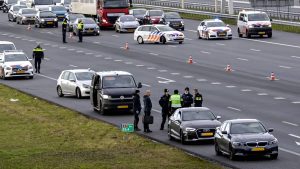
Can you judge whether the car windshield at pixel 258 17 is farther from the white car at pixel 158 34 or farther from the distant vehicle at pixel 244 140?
the distant vehicle at pixel 244 140

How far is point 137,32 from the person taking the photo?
7944 cm

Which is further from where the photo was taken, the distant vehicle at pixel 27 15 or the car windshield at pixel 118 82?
the distant vehicle at pixel 27 15

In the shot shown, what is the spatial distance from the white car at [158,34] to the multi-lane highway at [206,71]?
0.54 metres

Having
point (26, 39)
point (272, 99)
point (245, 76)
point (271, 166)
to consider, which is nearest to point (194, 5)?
point (26, 39)

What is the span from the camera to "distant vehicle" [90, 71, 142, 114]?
44875 millimetres

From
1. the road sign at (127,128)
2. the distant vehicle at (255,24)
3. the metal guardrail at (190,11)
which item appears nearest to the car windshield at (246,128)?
the road sign at (127,128)

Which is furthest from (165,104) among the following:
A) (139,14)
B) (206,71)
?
(139,14)

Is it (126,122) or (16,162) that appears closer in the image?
(16,162)

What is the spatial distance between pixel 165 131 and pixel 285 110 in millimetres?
6694

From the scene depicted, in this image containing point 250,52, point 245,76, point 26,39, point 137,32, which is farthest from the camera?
point 26,39

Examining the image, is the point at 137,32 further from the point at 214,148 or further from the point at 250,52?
the point at 214,148

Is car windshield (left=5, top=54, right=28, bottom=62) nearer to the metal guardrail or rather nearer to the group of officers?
the group of officers

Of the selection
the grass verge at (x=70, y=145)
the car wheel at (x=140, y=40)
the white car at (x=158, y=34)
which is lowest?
the grass verge at (x=70, y=145)

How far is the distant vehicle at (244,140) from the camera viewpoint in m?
32.4
